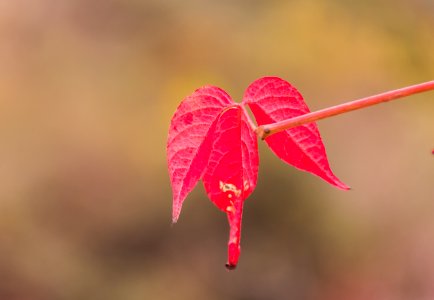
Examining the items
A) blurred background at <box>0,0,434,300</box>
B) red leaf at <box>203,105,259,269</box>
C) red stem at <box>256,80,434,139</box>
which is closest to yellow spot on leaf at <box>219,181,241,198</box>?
red leaf at <box>203,105,259,269</box>

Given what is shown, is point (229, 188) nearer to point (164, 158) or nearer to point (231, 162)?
point (231, 162)

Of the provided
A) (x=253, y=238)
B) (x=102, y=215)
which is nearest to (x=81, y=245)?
(x=102, y=215)

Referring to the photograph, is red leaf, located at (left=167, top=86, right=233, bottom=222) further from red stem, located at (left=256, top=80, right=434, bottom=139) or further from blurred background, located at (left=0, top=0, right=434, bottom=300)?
blurred background, located at (left=0, top=0, right=434, bottom=300)

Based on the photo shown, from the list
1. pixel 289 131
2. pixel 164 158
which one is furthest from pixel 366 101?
pixel 164 158

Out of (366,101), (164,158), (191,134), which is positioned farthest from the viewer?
(164,158)

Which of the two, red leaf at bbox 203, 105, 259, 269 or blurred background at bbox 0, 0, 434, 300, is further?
blurred background at bbox 0, 0, 434, 300

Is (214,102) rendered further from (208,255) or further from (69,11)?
(69,11)

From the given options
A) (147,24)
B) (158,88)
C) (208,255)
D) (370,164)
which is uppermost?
(147,24)
